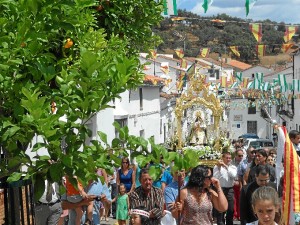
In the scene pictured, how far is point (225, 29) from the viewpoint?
458 feet

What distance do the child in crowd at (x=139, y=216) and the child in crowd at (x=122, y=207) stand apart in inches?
131

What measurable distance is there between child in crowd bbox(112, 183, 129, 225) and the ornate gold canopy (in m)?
13.6

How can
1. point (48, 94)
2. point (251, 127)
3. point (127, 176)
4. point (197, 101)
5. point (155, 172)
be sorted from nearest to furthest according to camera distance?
1. point (155, 172)
2. point (48, 94)
3. point (127, 176)
4. point (197, 101)
5. point (251, 127)

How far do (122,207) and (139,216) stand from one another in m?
4.25

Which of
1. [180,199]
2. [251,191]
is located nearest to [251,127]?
[251,191]

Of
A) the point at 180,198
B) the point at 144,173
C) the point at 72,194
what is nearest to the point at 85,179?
the point at 180,198

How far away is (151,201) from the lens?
344 inches

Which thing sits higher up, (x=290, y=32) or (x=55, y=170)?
(x=290, y=32)

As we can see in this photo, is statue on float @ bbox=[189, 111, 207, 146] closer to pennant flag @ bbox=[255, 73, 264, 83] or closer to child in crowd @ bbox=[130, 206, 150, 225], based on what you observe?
child in crowd @ bbox=[130, 206, 150, 225]

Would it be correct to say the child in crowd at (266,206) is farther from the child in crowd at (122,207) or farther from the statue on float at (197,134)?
the statue on float at (197,134)

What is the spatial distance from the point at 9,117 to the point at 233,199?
974 cm

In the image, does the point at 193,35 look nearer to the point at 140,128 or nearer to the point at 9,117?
the point at 140,128

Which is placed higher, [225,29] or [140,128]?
[225,29]

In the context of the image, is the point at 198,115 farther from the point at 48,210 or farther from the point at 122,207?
the point at 48,210
